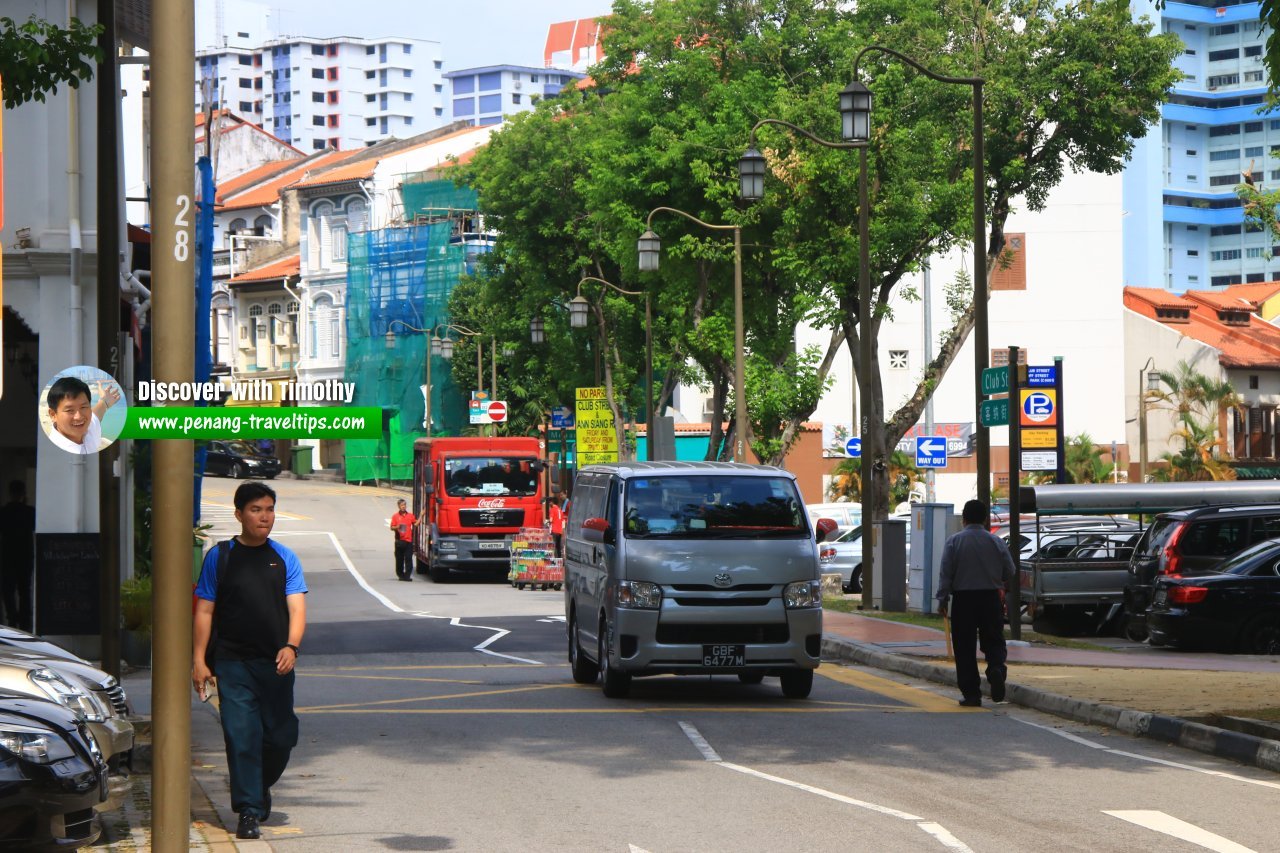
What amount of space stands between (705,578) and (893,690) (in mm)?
2994

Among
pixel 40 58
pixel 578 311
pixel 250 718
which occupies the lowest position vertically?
pixel 250 718

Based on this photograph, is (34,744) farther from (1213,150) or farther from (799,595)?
(1213,150)

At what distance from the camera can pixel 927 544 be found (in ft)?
88.3

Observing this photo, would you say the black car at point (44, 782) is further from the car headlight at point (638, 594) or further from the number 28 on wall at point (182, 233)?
the car headlight at point (638, 594)

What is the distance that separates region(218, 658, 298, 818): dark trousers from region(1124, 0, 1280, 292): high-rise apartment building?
4424 inches

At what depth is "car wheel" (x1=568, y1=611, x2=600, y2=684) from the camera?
18109 millimetres

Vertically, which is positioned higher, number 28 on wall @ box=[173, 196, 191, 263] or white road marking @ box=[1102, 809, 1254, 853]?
number 28 on wall @ box=[173, 196, 191, 263]

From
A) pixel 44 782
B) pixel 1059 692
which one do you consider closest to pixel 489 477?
pixel 1059 692

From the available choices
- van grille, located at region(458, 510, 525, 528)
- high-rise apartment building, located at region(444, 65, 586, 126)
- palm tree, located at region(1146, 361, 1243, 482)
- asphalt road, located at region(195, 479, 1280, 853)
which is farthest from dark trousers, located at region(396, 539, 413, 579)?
high-rise apartment building, located at region(444, 65, 586, 126)

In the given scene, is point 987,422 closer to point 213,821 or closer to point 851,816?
point 851,816

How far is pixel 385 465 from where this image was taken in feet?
271

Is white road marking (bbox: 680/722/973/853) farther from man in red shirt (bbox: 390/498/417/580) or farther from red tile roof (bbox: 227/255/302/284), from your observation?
red tile roof (bbox: 227/255/302/284)

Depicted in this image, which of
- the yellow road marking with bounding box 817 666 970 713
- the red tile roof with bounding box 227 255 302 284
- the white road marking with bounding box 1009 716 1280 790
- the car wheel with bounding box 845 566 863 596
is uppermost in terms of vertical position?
the red tile roof with bounding box 227 255 302 284

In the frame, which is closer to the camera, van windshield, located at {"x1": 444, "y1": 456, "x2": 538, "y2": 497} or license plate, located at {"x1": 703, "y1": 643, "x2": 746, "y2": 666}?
license plate, located at {"x1": 703, "y1": 643, "x2": 746, "y2": 666}
